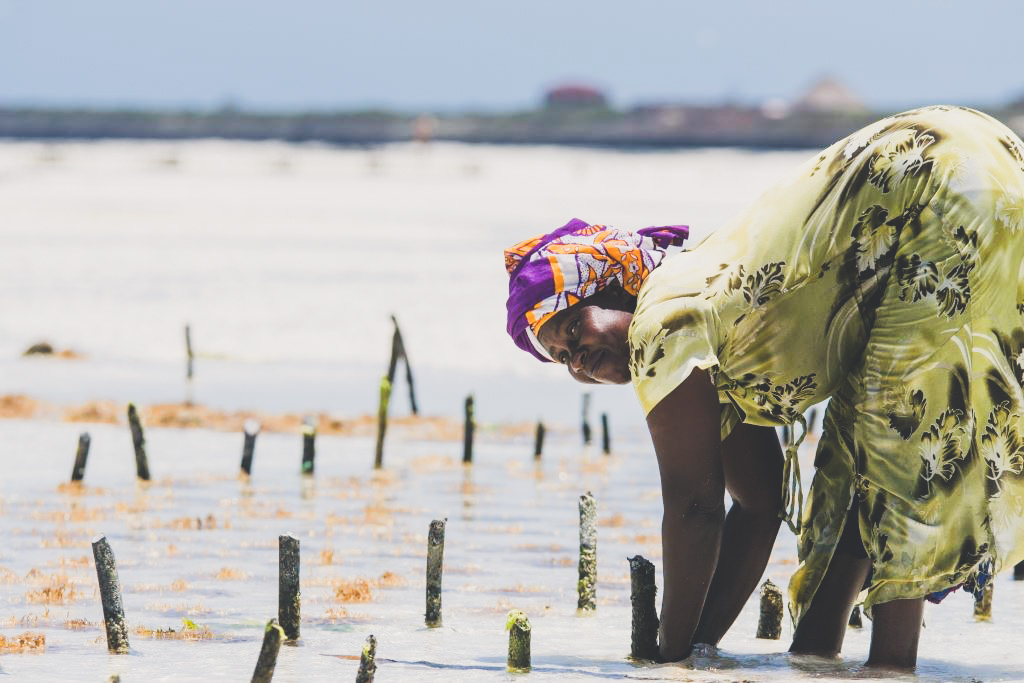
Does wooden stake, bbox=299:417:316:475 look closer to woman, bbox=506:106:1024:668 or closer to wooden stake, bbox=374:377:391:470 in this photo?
wooden stake, bbox=374:377:391:470

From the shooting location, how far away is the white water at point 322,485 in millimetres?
5090

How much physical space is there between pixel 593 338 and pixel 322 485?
530 cm

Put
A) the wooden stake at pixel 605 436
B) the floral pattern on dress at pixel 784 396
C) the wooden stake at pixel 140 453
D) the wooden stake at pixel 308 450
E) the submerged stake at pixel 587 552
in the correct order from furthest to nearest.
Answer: the wooden stake at pixel 605 436 → the wooden stake at pixel 308 450 → the wooden stake at pixel 140 453 → the submerged stake at pixel 587 552 → the floral pattern on dress at pixel 784 396

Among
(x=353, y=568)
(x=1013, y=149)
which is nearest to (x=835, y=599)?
(x=1013, y=149)

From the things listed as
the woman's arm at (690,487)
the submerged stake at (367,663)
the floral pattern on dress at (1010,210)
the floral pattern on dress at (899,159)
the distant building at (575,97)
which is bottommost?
the submerged stake at (367,663)

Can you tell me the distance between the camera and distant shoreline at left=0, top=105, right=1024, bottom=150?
9981cm

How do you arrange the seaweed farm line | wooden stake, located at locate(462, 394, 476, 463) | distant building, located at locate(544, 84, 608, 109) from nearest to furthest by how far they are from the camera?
the seaweed farm line
wooden stake, located at locate(462, 394, 476, 463)
distant building, located at locate(544, 84, 608, 109)

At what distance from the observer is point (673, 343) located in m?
4.19

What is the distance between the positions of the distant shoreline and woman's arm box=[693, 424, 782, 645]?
3630 inches

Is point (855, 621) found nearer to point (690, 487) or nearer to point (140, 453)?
point (690, 487)

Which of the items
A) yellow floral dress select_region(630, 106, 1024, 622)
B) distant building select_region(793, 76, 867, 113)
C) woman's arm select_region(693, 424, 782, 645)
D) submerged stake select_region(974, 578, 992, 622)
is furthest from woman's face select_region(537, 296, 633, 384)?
distant building select_region(793, 76, 867, 113)

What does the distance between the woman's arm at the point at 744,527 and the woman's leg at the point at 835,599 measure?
196mm

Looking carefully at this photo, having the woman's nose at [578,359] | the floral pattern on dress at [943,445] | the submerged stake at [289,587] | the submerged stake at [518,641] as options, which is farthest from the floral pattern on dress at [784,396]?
the submerged stake at [289,587]

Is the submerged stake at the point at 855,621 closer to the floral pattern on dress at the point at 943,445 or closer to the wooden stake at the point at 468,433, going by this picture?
the floral pattern on dress at the point at 943,445
